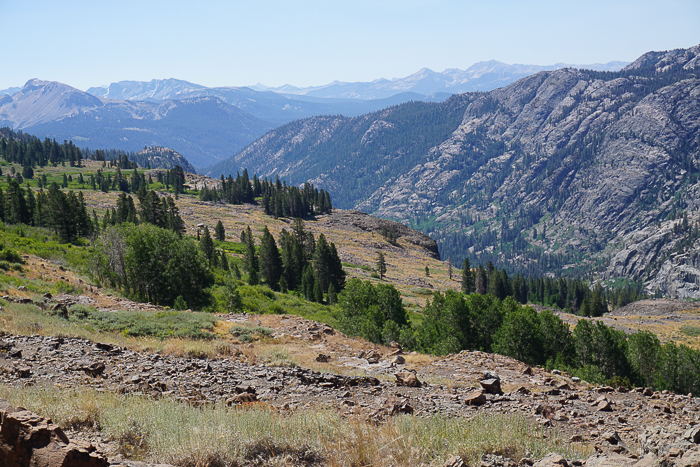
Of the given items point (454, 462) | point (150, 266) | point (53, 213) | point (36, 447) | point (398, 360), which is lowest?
point (398, 360)

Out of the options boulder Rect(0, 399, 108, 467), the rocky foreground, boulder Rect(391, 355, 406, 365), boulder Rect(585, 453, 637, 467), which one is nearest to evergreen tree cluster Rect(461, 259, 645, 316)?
boulder Rect(391, 355, 406, 365)

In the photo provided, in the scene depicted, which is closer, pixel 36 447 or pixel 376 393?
pixel 36 447

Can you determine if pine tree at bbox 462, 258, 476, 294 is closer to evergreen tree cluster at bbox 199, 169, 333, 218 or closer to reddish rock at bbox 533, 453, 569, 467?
evergreen tree cluster at bbox 199, 169, 333, 218

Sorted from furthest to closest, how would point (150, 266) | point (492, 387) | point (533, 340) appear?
point (150, 266), point (533, 340), point (492, 387)

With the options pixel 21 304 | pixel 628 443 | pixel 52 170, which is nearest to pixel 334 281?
pixel 21 304

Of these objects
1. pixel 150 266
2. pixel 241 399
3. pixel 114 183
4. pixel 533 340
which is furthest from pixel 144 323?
pixel 114 183

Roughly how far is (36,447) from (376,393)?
26.9 ft

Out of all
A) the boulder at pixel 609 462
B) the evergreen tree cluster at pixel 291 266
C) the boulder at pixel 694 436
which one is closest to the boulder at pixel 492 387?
the boulder at pixel 609 462

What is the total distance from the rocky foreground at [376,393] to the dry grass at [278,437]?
0.41 m

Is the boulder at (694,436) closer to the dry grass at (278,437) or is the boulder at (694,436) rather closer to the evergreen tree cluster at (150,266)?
the dry grass at (278,437)

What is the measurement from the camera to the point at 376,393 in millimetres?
11430

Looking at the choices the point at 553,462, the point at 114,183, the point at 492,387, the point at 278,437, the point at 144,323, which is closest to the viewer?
the point at 553,462

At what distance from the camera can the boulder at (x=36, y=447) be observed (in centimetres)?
496

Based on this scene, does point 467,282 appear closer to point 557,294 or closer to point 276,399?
point 557,294
